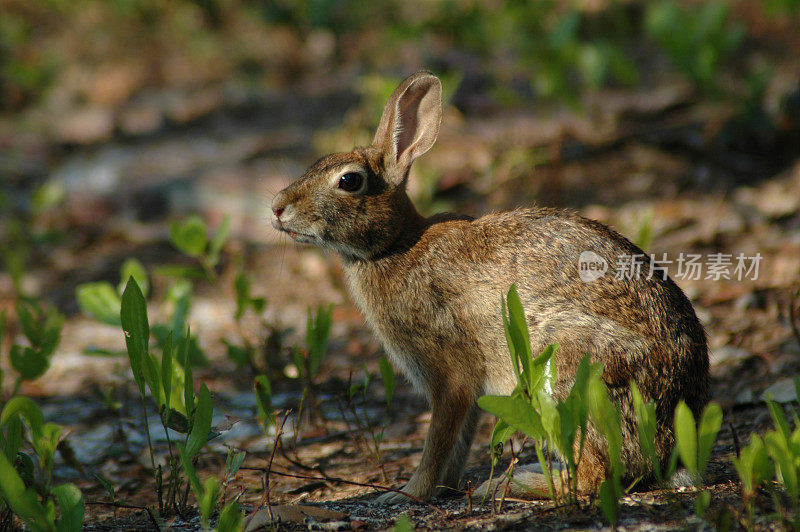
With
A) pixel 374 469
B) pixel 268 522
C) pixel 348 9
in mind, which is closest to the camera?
pixel 268 522

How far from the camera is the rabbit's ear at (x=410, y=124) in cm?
432

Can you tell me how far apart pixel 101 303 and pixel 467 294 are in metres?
2.14

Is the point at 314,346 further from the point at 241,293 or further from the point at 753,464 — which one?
the point at 753,464

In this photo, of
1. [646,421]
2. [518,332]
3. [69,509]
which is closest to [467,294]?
[518,332]

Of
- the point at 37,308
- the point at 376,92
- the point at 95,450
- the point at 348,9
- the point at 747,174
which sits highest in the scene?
the point at 348,9

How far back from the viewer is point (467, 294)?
3.95 meters

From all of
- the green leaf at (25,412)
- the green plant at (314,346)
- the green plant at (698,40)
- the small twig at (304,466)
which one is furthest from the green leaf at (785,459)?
the green plant at (698,40)

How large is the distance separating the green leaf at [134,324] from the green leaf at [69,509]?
0.57 metres

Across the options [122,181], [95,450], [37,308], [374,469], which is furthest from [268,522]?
[122,181]

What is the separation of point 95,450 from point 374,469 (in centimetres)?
153

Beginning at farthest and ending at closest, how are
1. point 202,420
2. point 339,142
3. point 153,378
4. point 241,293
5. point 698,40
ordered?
point 339,142 → point 698,40 → point 241,293 → point 153,378 → point 202,420

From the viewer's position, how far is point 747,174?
22.6 feet

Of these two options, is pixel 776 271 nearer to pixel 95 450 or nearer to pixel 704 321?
pixel 704 321

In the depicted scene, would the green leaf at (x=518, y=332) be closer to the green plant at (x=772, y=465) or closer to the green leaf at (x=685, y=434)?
the green leaf at (x=685, y=434)
